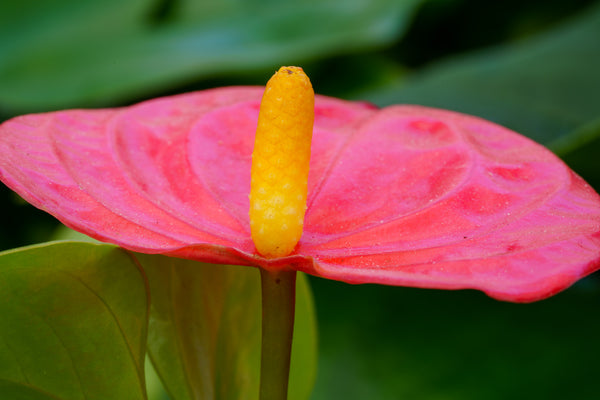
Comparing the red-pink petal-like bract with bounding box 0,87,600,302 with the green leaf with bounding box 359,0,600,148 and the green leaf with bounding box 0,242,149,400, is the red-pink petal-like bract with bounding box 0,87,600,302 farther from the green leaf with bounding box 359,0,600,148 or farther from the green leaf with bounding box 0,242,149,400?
the green leaf with bounding box 359,0,600,148

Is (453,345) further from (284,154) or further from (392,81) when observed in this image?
(392,81)

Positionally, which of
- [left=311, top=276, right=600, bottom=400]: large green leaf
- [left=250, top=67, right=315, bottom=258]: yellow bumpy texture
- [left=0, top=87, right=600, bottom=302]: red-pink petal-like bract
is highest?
[left=250, top=67, right=315, bottom=258]: yellow bumpy texture

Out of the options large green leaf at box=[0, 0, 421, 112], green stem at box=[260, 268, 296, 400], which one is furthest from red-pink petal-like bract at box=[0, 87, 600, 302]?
large green leaf at box=[0, 0, 421, 112]

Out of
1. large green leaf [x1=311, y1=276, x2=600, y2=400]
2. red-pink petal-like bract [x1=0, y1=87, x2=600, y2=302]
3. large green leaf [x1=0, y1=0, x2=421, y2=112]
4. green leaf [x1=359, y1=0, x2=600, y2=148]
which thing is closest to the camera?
red-pink petal-like bract [x1=0, y1=87, x2=600, y2=302]

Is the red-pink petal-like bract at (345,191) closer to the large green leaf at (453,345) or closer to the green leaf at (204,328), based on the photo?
the green leaf at (204,328)

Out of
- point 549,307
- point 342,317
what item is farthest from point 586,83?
point 342,317

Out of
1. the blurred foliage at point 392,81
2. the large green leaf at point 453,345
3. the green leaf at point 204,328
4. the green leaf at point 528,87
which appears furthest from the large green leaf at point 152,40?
the green leaf at point 204,328
